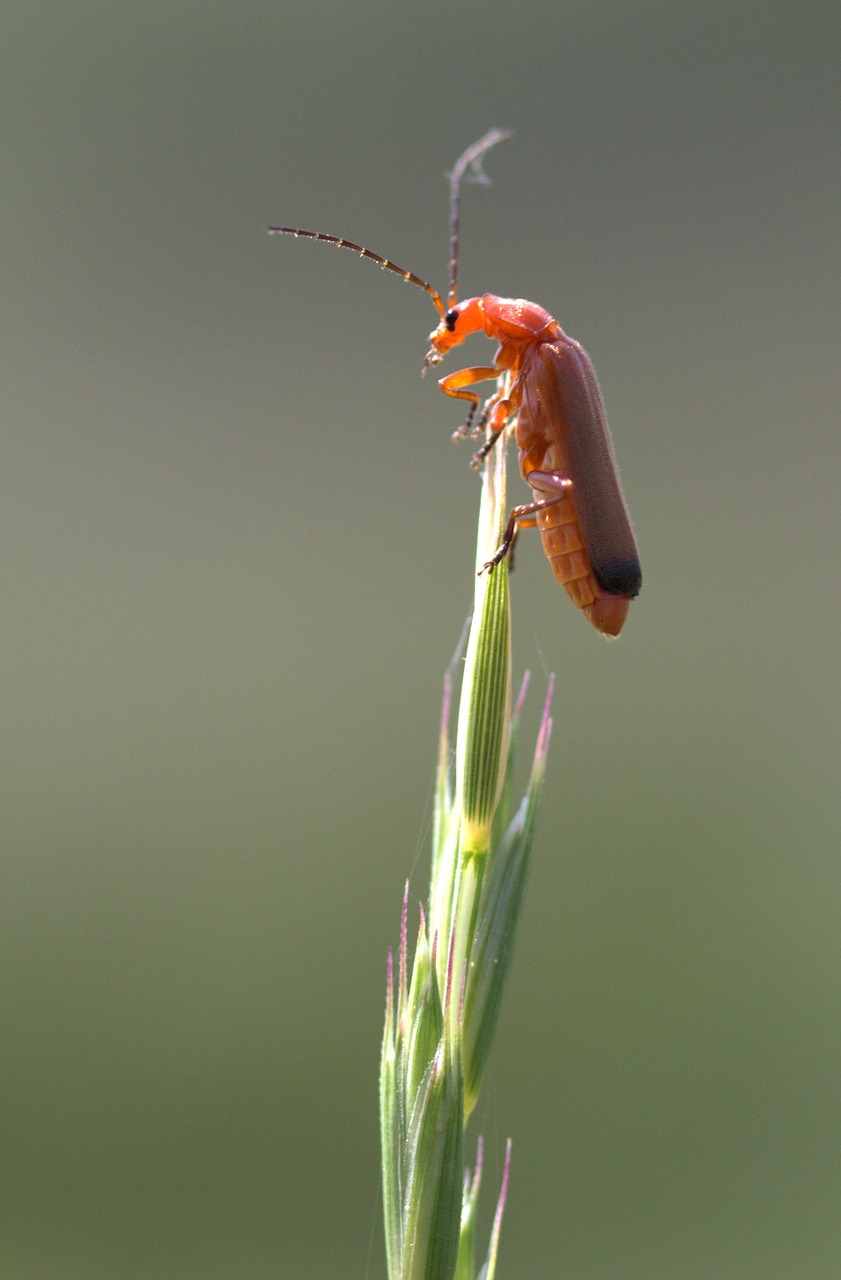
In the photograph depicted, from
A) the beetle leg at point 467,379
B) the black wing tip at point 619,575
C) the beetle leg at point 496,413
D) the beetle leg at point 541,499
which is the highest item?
the beetle leg at point 467,379

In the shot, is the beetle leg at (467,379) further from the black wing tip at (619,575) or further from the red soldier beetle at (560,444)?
the black wing tip at (619,575)

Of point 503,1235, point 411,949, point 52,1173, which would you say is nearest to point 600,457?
point 411,949

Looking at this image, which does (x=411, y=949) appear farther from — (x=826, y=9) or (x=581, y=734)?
(x=826, y=9)

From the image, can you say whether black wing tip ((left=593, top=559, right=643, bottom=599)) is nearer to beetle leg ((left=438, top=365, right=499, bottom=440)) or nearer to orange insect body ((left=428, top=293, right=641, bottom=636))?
orange insect body ((left=428, top=293, right=641, bottom=636))

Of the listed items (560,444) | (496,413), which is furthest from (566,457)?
(496,413)

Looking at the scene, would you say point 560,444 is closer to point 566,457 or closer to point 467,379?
point 566,457

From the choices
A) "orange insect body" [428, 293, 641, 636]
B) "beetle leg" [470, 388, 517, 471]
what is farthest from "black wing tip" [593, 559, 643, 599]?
"beetle leg" [470, 388, 517, 471]

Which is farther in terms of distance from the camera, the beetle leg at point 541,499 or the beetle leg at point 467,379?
the beetle leg at point 467,379

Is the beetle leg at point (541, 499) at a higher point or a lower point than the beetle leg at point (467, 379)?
lower

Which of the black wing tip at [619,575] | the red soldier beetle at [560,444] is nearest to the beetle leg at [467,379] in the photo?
the red soldier beetle at [560,444]
